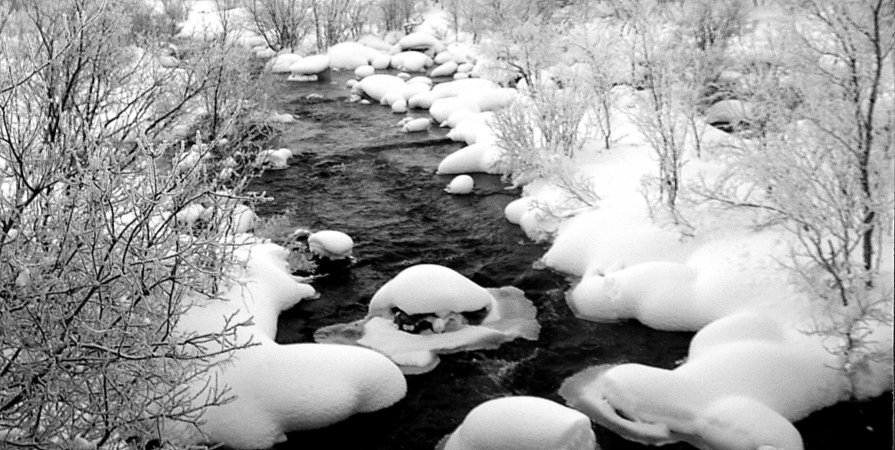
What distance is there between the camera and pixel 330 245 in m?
10.5

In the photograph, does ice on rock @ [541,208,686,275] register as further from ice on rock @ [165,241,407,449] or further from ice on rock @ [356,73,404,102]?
ice on rock @ [356,73,404,102]

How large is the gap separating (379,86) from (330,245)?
1236 cm

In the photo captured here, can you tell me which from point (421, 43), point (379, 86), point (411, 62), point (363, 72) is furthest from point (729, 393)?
point (421, 43)

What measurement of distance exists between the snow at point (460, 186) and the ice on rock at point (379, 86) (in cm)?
874

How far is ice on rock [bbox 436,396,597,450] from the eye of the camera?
6.04 m

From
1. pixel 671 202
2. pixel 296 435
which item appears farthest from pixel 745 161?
pixel 296 435

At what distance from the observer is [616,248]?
9867mm

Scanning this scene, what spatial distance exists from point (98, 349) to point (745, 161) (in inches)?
278

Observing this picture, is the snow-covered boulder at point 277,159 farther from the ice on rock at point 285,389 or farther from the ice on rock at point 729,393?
the ice on rock at point 729,393

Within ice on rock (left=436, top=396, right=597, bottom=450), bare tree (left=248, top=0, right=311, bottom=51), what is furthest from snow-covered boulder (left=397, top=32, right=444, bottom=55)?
ice on rock (left=436, top=396, right=597, bottom=450)

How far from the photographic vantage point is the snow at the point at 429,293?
866 cm

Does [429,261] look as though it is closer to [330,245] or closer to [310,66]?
[330,245]

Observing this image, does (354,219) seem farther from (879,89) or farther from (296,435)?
(879,89)

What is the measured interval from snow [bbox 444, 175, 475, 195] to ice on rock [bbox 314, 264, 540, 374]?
451 cm
